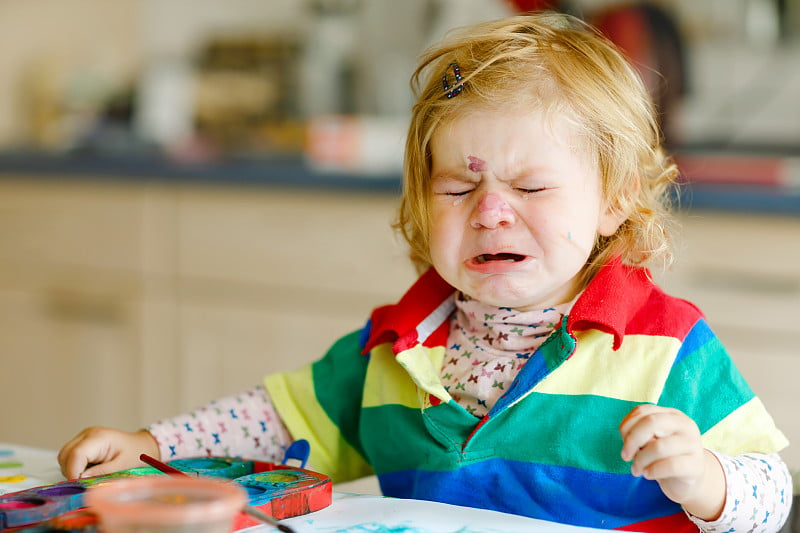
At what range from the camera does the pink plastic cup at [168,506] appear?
1.64 ft

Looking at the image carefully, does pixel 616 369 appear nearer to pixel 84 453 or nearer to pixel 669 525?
pixel 669 525

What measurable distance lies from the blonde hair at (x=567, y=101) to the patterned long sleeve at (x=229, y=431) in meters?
0.23

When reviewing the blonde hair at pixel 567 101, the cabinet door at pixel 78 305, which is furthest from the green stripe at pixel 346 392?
the cabinet door at pixel 78 305

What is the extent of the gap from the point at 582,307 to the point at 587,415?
90 mm

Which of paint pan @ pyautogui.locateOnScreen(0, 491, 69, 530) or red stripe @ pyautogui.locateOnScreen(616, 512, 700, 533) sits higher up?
paint pan @ pyautogui.locateOnScreen(0, 491, 69, 530)

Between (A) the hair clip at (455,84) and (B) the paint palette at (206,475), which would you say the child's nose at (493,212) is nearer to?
(A) the hair clip at (455,84)

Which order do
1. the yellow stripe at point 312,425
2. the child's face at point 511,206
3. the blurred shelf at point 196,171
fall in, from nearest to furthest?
1. the child's face at point 511,206
2. the yellow stripe at point 312,425
3. the blurred shelf at point 196,171

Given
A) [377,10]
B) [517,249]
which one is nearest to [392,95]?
[377,10]

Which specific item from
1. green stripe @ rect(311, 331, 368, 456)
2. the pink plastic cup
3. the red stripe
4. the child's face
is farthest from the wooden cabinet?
the pink plastic cup

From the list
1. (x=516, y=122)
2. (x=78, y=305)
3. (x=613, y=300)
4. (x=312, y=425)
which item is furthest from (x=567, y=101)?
(x=78, y=305)

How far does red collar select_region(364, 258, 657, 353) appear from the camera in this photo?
0.84 meters

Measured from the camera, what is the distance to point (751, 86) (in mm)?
2303

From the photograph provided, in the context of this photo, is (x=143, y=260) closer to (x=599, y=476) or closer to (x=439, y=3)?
(x=439, y=3)

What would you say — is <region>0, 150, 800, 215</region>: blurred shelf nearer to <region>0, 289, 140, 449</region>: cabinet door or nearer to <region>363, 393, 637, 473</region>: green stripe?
<region>0, 289, 140, 449</region>: cabinet door
